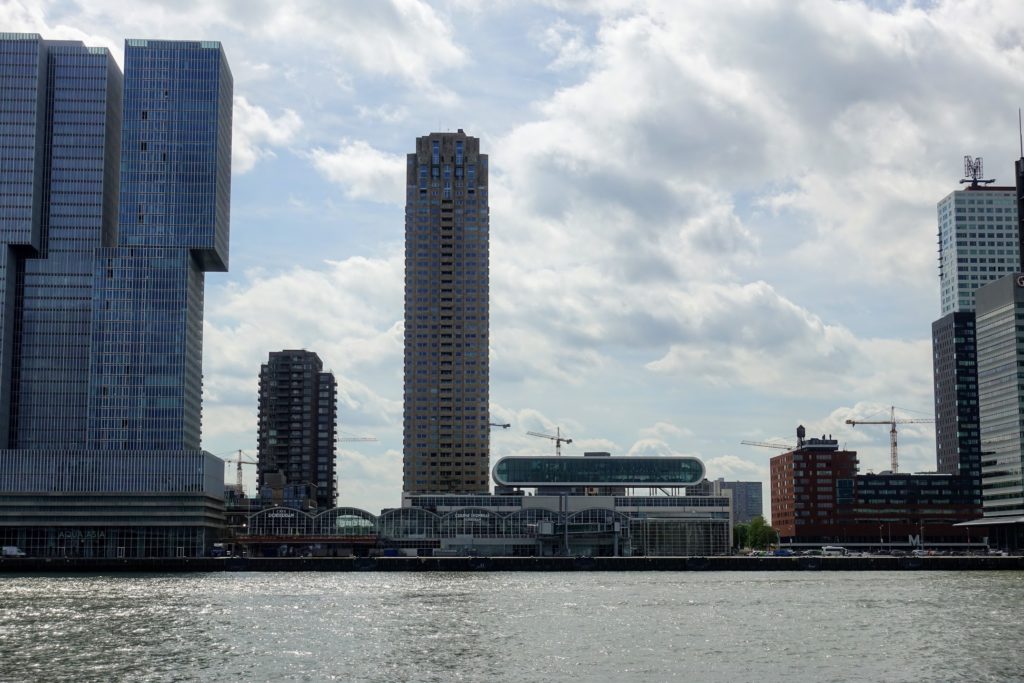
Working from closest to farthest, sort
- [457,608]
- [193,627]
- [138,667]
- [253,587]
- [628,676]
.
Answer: [628,676] → [138,667] → [193,627] → [457,608] → [253,587]

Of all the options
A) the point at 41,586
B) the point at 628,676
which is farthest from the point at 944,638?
the point at 41,586

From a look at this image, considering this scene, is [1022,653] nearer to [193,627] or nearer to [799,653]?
[799,653]

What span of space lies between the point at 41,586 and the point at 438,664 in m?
113

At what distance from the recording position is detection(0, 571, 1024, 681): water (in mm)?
75688

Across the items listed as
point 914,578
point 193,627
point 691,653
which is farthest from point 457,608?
point 914,578

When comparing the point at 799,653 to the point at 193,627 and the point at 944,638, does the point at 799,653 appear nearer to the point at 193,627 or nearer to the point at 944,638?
the point at 944,638

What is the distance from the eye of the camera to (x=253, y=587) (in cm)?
16875

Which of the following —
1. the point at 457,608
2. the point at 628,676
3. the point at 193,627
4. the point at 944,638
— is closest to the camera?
the point at 628,676

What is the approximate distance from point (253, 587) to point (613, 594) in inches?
1975

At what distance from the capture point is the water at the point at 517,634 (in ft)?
248

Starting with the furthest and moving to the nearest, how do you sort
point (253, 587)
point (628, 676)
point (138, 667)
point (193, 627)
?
point (253, 587)
point (193, 627)
point (138, 667)
point (628, 676)

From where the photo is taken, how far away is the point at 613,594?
481 feet

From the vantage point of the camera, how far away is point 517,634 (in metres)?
96.1

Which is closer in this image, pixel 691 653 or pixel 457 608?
pixel 691 653
